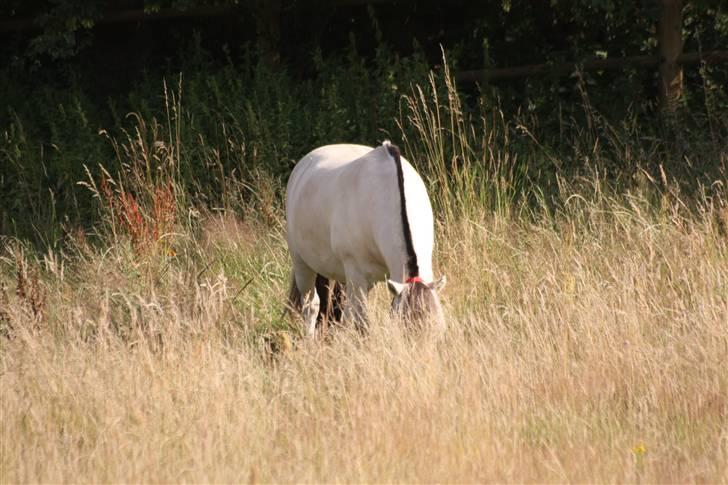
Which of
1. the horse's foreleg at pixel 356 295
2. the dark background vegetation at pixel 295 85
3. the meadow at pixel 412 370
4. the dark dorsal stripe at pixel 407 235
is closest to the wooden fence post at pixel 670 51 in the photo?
the dark background vegetation at pixel 295 85

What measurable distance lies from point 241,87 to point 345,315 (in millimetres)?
5391

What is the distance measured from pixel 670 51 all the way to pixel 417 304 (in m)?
6.65

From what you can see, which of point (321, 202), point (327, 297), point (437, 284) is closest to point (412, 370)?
point (437, 284)

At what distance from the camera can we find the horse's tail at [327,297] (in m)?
7.51

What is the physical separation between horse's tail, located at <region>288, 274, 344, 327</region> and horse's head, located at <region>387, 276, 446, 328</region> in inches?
74.6

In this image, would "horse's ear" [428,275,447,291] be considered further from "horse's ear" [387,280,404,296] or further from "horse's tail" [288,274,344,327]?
"horse's tail" [288,274,344,327]

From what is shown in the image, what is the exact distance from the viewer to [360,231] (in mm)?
6395

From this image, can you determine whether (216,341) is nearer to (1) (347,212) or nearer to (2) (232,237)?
(1) (347,212)

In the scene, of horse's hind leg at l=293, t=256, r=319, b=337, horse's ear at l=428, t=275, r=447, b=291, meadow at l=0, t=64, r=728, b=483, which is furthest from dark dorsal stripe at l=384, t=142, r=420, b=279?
horse's hind leg at l=293, t=256, r=319, b=337

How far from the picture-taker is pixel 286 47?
12.8m

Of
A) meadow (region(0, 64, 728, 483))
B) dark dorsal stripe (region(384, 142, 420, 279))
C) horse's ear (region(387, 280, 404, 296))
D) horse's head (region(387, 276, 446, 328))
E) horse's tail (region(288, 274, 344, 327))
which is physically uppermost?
dark dorsal stripe (region(384, 142, 420, 279))

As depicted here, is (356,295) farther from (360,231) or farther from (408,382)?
(408,382)

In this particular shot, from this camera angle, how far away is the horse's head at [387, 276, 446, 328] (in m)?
5.53

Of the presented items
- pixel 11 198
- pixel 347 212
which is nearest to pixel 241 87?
pixel 11 198
